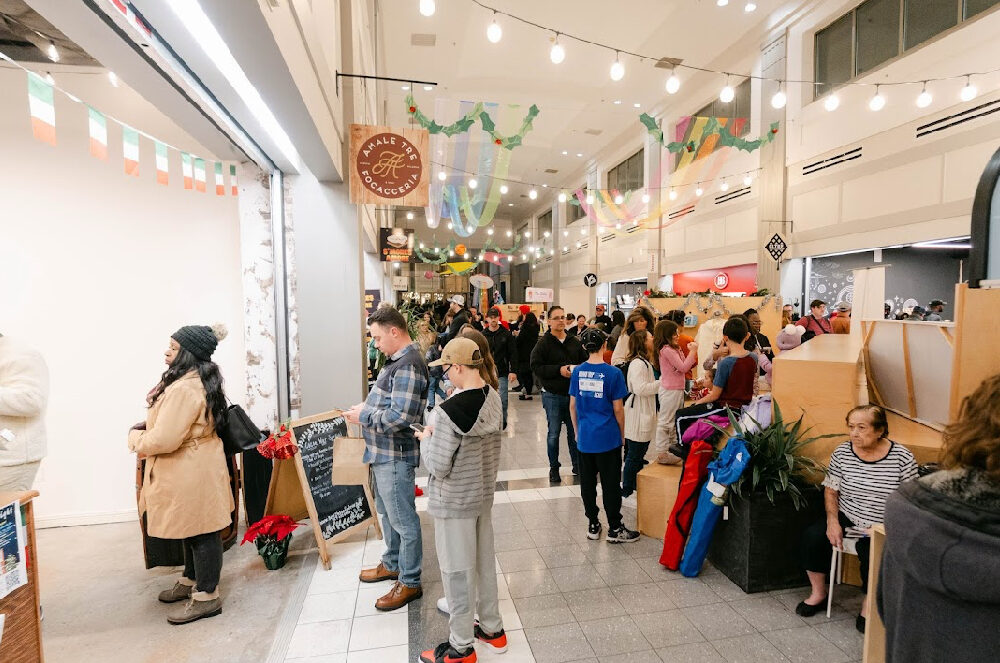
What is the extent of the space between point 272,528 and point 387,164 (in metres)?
2.75

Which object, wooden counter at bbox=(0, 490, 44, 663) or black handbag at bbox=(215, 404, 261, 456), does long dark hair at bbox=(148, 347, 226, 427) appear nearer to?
black handbag at bbox=(215, 404, 261, 456)

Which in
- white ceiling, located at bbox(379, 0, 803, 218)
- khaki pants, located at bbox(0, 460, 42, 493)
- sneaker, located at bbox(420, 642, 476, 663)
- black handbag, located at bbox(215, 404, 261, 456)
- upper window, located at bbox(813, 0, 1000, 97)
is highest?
white ceiling, located at bbox(379, 0, 803, 218)

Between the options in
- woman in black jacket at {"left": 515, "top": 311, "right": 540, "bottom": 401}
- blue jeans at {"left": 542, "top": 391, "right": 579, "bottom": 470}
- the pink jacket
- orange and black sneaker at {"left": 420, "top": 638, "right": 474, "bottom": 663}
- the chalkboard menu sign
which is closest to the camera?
orange and black sneaker at {"left": 420, "top": 638, "right": 474, "bottom": 663}

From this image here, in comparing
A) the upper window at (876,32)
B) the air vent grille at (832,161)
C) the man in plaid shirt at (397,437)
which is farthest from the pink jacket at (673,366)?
the air vent grille at (832,161)

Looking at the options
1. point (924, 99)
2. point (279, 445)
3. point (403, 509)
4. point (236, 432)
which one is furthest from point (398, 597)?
point (924, 99)

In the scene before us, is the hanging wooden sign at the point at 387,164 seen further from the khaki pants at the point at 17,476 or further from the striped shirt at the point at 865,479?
the striped shirt at the point at 865,479

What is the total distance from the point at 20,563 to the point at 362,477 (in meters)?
1.59

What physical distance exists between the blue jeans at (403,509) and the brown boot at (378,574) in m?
0.27

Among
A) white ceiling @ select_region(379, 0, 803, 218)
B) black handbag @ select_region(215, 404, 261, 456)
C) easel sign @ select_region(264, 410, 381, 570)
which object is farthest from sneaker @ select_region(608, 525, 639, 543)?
white ceiling @ select_region(379, 0, 803, 218)

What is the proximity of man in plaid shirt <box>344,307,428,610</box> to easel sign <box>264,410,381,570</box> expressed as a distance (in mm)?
367

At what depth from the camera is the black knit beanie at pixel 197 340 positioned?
8.80 ft

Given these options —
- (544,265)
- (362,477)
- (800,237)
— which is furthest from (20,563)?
(544,265)

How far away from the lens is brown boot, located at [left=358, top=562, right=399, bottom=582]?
3.05 metres

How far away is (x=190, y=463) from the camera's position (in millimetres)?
2623
